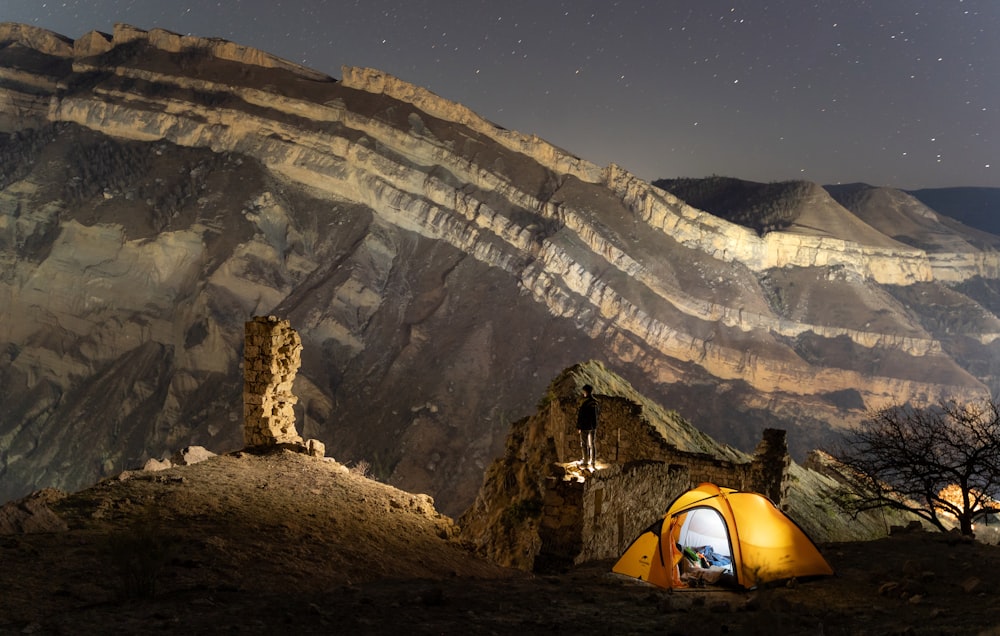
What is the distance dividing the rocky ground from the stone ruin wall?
2.35 feet

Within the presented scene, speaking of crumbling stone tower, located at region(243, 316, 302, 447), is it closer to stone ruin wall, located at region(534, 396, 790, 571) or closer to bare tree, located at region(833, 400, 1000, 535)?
stone ruin wall, located at region(534, 396, 790, 571)

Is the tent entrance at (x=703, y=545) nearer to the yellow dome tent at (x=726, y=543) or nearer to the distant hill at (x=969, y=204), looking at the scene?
the yellow dome tent at (x=726, y=543)

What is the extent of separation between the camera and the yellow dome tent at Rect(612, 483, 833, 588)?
29.3ft

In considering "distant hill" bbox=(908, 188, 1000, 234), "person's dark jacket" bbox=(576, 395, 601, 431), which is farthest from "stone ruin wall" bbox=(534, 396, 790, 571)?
"distant hill" bbox=(908, 188, 1000, 234)

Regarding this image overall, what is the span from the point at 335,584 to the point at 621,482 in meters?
6.47

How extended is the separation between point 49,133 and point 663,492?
73355 mm

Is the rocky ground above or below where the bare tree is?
below

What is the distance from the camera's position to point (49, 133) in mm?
69938

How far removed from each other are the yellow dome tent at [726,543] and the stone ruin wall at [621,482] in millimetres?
2016

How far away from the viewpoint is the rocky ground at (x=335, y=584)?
6238 millimetres

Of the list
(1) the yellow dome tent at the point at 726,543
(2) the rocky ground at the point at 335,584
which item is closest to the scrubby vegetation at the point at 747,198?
(1) the yellow dome tent at the point at 726,543

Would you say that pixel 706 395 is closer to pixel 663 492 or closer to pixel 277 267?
pixel 277 267

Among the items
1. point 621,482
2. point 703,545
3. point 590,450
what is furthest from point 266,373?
point 703,545

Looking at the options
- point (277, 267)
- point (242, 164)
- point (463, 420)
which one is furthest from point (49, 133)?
point (463, 420)
